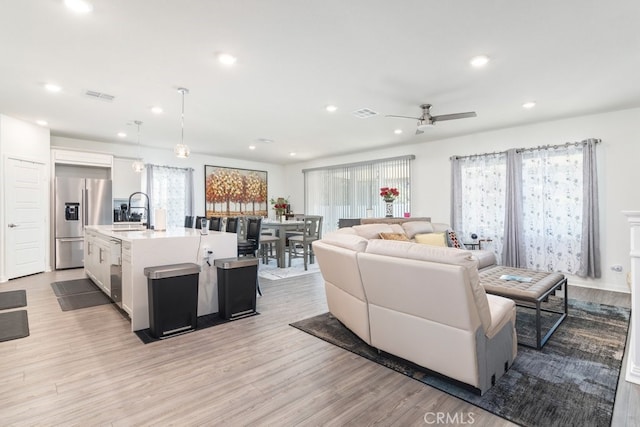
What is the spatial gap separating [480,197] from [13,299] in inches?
295

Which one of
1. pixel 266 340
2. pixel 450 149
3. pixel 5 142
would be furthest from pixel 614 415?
pixel 5 142

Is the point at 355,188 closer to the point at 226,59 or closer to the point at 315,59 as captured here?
the point at 315,59

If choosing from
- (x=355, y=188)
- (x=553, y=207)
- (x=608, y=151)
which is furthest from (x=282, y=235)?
(x=608, y=151)

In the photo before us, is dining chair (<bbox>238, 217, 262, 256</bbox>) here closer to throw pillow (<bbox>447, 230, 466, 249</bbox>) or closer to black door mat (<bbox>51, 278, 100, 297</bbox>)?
black door mat (<bbox>51, 278, 100, 297</bbox>)

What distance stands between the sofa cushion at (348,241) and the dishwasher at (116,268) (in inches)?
93.5

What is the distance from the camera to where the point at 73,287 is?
484 cm

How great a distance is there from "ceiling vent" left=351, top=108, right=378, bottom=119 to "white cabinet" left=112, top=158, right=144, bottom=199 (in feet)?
16.7

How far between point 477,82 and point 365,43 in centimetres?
166

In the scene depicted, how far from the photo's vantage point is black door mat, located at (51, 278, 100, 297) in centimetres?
456

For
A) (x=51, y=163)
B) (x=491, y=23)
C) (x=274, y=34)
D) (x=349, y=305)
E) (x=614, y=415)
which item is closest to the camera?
(x=614, y=415)

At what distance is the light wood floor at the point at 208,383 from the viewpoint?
6.19ft

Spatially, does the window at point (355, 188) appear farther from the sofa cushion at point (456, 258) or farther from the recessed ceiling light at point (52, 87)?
the recessed ceiling light at point (52, 87)

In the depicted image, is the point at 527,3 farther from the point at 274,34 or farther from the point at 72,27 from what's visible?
the point at 72,27

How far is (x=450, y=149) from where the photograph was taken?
6.48 metres
